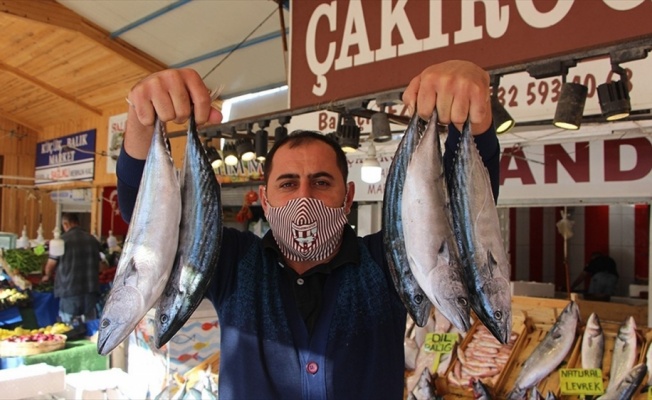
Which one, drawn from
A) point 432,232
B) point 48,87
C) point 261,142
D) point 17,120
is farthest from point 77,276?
point 17,120

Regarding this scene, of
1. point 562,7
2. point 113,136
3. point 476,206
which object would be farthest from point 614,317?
point 113,136

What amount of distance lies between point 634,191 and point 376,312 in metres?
3.96

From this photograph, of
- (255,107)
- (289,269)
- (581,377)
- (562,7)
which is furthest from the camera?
(255,107)

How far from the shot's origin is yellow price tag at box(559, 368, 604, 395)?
2.83m

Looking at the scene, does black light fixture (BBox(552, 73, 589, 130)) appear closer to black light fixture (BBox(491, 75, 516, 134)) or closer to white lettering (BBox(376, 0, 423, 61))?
black light fixture (BBox(491, 75, 516, 134))

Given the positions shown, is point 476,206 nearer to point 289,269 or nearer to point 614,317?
point 289,269

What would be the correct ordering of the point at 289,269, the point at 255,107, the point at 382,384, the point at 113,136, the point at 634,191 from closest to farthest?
the point at 382,384, the point at 289,269, the point at 634,191, the point at 255,107, the point at 113,136

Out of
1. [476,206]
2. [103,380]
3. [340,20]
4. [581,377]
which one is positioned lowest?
[103,380]

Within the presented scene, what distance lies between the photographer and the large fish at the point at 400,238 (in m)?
1.22

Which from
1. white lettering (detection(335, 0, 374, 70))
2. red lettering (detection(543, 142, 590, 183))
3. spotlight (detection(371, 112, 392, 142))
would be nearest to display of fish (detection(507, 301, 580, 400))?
spotlight (detection(371, 112, 392, 142))

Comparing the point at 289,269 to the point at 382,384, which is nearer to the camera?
the point at 382,384

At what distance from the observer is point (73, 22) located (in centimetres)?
929

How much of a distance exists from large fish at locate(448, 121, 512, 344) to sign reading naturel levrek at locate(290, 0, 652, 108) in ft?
5.39

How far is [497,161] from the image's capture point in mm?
1421
